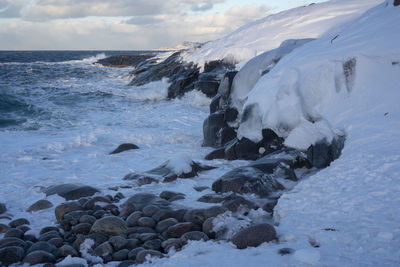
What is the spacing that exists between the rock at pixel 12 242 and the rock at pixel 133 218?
39.2 inches

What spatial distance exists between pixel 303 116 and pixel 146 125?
6289 mm

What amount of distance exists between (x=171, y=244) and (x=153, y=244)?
0.20 m

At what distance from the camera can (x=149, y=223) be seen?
157 inches

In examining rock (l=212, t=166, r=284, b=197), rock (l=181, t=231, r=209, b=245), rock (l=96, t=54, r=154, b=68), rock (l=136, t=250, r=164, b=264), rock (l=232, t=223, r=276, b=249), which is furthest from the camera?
rock (l=96, t=54, r=154, b=68)

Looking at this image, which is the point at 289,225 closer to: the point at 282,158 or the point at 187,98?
the point at 282,158

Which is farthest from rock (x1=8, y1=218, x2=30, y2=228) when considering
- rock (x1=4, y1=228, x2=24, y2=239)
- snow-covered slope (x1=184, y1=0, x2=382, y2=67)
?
snow-covered slope (x1=184, y1=0, x2=382, y2=67)

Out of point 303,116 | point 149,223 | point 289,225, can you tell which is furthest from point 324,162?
point 149,223

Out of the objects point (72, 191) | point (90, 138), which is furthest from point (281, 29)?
point (72, 191)

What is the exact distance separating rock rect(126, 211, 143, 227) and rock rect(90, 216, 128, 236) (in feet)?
0.55

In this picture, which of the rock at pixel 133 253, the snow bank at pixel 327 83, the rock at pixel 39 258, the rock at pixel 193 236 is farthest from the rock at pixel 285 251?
the snow bank at pixel 327 83

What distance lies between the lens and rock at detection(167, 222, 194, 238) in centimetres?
370

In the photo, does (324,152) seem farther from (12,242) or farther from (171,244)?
(12,242)

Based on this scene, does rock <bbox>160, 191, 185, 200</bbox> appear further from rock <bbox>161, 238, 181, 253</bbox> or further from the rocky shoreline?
rock <bbox>161, 238, 181, 253</bbox>

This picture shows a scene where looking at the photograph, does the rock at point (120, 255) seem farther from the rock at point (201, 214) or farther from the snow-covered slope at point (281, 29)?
the snow-covered slope at point (281, 29)
